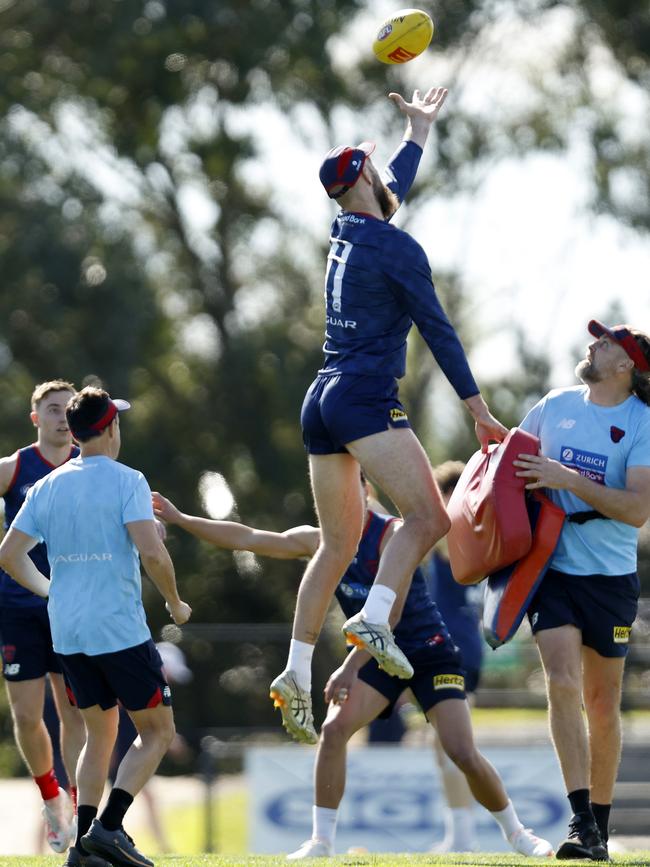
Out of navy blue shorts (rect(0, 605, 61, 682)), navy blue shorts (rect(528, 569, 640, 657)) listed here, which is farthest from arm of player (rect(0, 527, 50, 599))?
navy blue shorts (rect(528, 569, 640, 657))

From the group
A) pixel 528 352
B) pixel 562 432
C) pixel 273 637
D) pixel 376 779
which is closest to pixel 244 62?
pixel 528 352

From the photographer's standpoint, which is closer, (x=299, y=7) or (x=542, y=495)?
(x=542, y=495)

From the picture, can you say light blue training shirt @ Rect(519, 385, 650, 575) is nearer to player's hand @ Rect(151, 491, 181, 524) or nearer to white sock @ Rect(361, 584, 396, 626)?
white sock @ Rect(361, 584, 396, 626)

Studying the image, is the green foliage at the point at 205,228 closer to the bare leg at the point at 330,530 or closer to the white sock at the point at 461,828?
the white sock at the point at 461,828

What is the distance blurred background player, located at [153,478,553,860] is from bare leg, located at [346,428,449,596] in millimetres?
1669

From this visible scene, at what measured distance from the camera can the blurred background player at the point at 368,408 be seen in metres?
7.01

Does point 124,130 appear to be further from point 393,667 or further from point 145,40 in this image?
point 393,667

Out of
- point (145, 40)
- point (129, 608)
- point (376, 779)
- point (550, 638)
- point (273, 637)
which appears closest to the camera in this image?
point (129, 608)

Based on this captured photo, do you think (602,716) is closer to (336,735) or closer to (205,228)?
(336,735)

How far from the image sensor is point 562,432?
7645 mm

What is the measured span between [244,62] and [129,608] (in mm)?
21515

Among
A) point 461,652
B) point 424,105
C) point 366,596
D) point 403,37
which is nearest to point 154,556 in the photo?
point 366,596

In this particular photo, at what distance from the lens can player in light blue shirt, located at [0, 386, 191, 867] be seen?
6.86 meters

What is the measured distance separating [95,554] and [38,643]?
210cm
